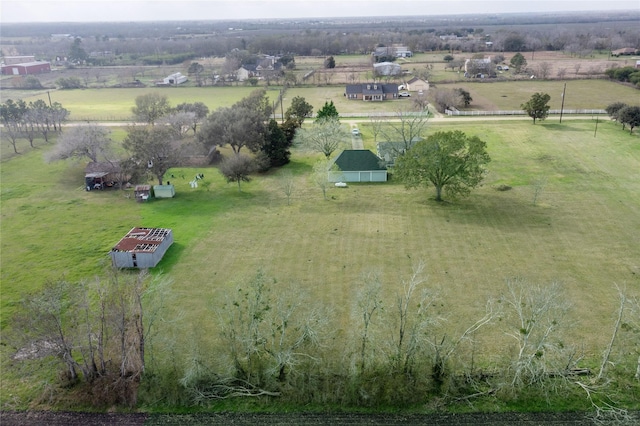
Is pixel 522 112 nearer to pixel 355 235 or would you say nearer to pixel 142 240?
pixel 355 235

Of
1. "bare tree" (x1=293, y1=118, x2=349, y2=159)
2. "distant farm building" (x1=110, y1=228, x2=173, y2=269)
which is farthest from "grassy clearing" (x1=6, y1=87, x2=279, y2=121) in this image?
"distant farm building" (x1=110, y1=228, x2=173, y2=269)

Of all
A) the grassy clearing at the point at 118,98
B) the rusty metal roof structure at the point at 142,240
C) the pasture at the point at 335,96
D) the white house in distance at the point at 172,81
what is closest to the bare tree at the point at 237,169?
the rusty metal roof structure at the point at 142,240

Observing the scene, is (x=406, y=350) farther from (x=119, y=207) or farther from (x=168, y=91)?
(x=168, y=91)

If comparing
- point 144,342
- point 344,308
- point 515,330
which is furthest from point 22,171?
point 515,330

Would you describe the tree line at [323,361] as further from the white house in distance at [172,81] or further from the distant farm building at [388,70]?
the distant farm building at [388,70]

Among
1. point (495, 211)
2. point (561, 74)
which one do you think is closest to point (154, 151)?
point (495, 211)
